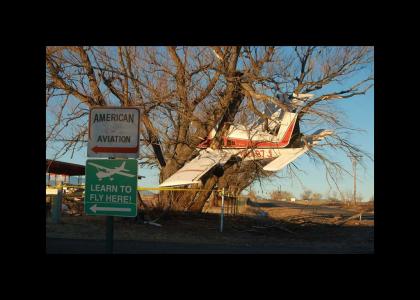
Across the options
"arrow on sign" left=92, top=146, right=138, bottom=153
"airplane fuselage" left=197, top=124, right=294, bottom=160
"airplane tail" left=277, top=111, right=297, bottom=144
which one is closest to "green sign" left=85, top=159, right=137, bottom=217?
"arrow on sign" left=92, top=146, right=138, bottom=153

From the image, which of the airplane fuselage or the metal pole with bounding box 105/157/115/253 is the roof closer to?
the airplane fuselage

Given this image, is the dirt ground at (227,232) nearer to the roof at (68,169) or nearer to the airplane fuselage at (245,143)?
the airplane fuselage at (245,143)

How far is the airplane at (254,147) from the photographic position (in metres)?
18.4

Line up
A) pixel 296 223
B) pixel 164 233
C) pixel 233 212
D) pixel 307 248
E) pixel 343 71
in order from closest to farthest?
pixel 307 248 → pixel 164 233 → pixel 343 71 → pixel 296 223 → pixel 233 212

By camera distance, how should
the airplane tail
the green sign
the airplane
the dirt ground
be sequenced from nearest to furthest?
the green sign, the dirt ground, the airplane, the airplane tail

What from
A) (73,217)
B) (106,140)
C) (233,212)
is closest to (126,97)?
(73,217)

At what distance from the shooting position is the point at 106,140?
17.0 ft

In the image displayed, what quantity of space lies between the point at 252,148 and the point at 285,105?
2902mm

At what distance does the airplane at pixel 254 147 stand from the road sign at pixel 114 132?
1286 cm

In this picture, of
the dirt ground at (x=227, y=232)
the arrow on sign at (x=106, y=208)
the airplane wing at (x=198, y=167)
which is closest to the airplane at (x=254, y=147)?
the airplane wing at (x=198, y=167)

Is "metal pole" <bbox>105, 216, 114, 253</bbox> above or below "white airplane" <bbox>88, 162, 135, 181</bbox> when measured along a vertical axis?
below

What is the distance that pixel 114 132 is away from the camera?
5164mm

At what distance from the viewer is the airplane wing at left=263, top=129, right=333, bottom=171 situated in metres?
18.4

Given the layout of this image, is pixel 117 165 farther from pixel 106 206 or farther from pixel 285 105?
pixel 285 105
